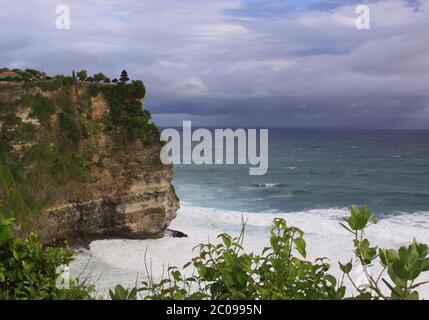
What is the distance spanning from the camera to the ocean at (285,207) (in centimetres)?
2612

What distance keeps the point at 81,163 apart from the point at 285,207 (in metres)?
21.2

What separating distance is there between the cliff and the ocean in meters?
1.80

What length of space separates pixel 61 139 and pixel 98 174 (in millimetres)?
3050

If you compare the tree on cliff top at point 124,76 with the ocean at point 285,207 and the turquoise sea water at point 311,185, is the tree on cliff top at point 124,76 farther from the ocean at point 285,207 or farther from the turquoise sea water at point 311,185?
the turquoise sea water at point 311,185

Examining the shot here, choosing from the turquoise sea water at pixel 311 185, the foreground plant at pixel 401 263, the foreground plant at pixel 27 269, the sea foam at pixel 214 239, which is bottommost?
the sea foam at pixel 214 239

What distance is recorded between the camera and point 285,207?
4344 centimetres

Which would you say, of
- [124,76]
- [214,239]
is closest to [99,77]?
[124,76]

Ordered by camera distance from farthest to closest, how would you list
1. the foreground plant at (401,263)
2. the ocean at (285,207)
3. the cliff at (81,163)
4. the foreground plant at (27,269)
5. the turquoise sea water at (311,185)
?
the turquoise sea water at (311,185) → the ocean at (285,207) → the cliff at (81,163) → the foreground plant at (27,269) → the foreground plant at (401,263)

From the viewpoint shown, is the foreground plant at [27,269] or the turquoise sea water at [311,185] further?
the turquoise sea water at [311,185]

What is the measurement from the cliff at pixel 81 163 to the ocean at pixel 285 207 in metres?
1.80

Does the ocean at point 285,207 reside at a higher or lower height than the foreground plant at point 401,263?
lower

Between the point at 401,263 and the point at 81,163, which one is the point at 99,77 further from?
the point at 401,263

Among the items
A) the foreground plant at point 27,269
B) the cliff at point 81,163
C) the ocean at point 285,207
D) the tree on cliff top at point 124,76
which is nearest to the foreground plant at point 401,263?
the foreground plant at point 27,269
